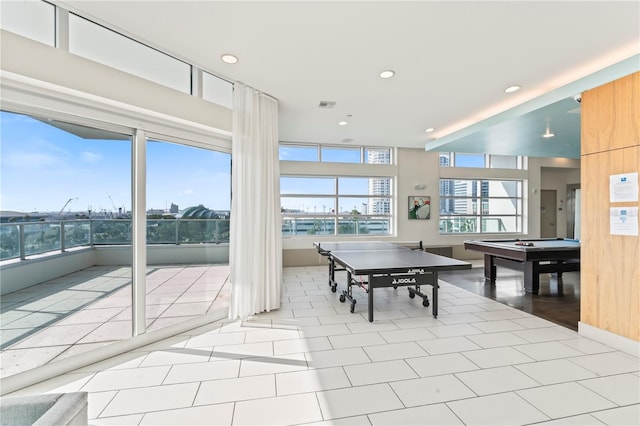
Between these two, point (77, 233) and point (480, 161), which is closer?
point (77, 233)

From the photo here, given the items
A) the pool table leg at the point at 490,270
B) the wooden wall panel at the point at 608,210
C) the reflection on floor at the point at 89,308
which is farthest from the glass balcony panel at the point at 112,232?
the pool table leg at the point at 490,270

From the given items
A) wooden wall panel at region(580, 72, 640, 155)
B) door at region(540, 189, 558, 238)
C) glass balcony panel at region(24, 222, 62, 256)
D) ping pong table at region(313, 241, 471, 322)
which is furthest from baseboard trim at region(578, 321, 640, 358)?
door at region(540, 189, 558, 238)

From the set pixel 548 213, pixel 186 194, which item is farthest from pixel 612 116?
pixel 548 213

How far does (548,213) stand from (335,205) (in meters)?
7.11

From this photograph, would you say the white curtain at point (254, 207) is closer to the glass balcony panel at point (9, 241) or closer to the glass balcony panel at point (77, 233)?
the glass balcony panel at point (77, 233)

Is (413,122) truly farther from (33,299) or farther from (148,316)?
(33,299)

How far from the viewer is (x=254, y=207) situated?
391cm

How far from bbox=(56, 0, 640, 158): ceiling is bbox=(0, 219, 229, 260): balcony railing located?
1845 mm

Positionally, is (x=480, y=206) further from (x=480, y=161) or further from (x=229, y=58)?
(x=229, y=58)

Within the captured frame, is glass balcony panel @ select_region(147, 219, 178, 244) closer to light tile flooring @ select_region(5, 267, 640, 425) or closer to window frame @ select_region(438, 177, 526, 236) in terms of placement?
light tile flooring @ select_region(5, 267, 640, 425)

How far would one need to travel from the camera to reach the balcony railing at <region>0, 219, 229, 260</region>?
7.55 feet

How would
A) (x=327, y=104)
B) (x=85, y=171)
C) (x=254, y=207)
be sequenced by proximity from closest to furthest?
1. (x=85, y=171)
2. (x=254, y=207)
3. (x=327, y=104)

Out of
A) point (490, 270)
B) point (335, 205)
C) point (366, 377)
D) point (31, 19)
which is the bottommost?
point (366, 377)

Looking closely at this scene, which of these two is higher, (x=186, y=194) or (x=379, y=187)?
(x=379, y=187)
